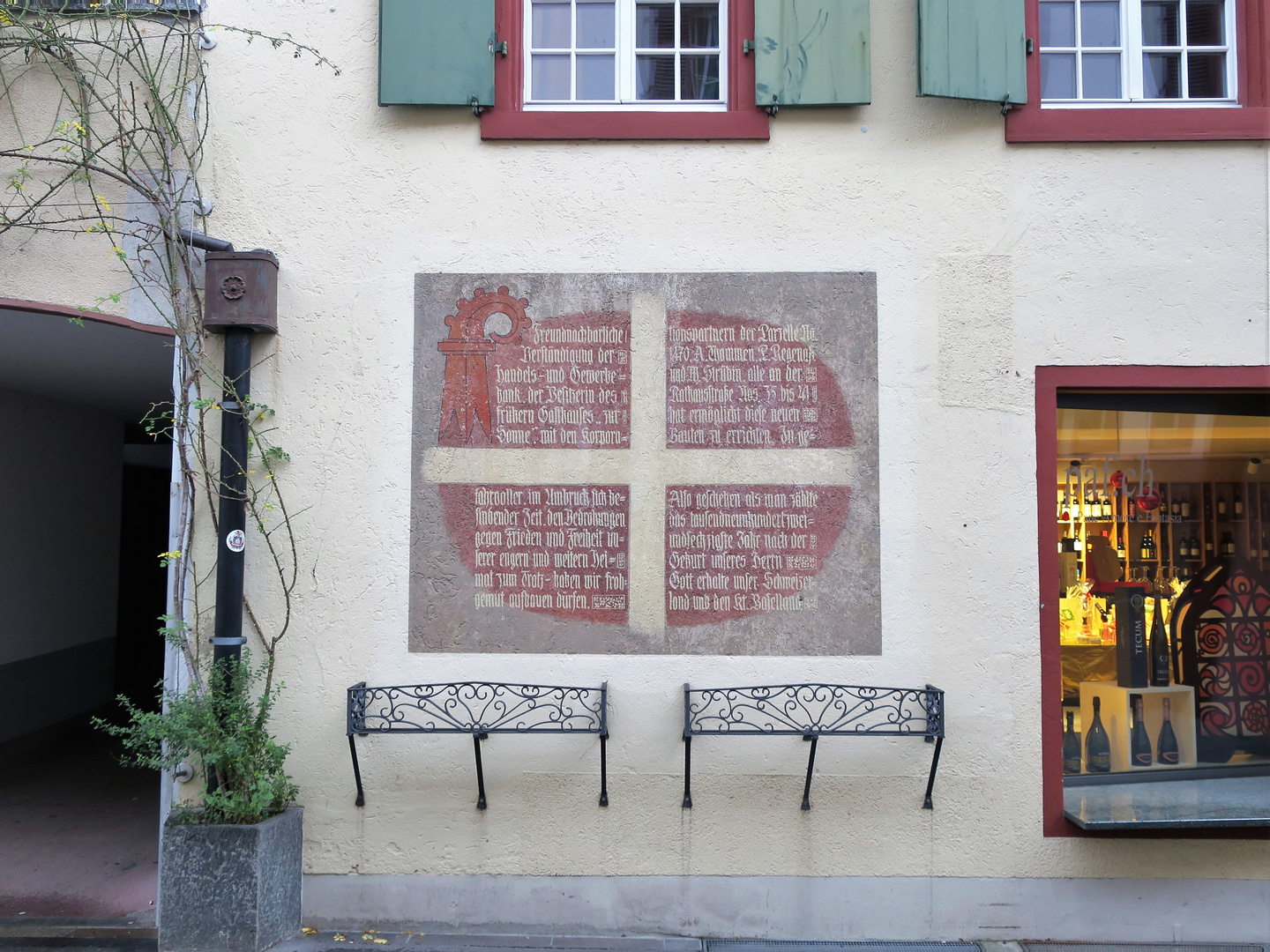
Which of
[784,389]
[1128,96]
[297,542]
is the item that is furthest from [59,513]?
[1128,96]

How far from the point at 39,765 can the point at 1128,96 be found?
8225 mm

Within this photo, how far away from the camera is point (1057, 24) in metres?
4.46

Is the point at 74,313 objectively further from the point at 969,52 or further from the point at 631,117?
the point at 969,52

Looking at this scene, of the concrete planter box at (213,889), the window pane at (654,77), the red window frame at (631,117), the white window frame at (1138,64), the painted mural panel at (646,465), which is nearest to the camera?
the concrete planter box at (213,889)

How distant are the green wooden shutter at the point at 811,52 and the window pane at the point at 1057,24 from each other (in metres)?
1.00

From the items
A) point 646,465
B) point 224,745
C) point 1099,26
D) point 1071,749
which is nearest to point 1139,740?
point 1071,749

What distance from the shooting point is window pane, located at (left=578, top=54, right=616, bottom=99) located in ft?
14.9

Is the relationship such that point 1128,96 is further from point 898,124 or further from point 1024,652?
point 1024,652

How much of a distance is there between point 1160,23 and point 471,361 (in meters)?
4.00

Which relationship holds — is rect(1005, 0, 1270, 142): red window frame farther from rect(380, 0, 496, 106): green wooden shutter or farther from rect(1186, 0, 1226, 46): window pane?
rect(380, 0, 496, 106): green wooden shutter

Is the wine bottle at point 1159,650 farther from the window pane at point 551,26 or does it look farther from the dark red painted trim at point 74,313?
the dark red painted trim at point 74,313

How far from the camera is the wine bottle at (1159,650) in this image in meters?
4.60

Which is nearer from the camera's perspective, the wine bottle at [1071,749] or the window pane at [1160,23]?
the wine bottle at [1071,749]

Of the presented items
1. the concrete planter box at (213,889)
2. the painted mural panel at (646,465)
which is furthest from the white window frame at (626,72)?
the concrete planter box at (213,889)
